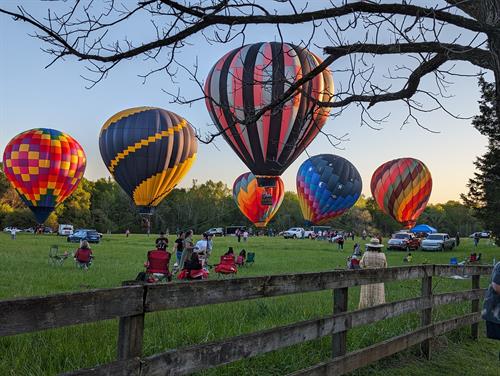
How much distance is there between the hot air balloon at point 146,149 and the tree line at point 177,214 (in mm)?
39156

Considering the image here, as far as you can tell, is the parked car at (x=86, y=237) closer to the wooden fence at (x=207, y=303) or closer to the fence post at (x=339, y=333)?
the wooden fence at (x=207, y=303)

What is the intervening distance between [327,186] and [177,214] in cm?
6595

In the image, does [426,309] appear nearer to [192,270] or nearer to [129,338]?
[129,338]

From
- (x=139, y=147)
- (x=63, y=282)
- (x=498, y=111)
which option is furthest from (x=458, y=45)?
(x=139, y=147)

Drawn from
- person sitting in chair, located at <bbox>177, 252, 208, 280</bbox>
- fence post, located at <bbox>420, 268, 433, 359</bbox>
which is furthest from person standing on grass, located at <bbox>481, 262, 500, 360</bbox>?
person sitting in chair, located at <bbox>177, 252, 208, 280</bbox>

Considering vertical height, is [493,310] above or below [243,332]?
above

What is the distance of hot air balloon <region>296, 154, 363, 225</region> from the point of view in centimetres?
5334

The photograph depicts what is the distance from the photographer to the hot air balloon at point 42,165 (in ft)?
132

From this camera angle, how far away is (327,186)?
175 feet

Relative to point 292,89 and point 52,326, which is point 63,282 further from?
point 52,326

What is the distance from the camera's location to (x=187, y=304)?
3486 mm

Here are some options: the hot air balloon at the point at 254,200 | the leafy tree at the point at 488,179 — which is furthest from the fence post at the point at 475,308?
the hot air balloon at the point at 254,200

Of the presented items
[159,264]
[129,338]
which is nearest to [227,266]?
[159,264]

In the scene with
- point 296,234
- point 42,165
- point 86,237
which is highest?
point 42,165
